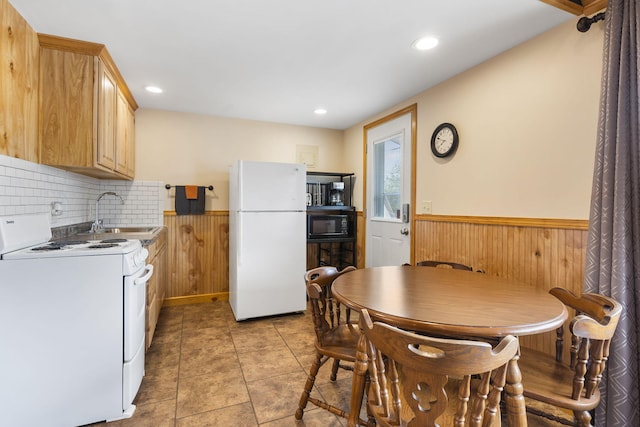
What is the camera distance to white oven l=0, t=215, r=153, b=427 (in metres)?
1.51

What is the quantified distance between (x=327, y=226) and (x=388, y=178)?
94cm

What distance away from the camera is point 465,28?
6.25 ft

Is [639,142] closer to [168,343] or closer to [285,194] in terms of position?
[285,194]

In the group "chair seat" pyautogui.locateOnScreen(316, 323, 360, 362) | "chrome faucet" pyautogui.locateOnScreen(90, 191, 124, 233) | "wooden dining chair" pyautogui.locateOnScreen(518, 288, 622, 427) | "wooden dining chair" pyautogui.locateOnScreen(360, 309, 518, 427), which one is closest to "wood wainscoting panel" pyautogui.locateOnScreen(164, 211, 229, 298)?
"chrome faucet" pyautogui.locateOnScreen(90, 191, 124, 233)

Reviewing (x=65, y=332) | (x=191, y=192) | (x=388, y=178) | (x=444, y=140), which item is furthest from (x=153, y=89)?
(x=444, y=140)

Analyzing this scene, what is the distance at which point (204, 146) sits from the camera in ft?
12.2

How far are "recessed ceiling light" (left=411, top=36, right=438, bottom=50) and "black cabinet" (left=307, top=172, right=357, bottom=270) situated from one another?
2.03 m

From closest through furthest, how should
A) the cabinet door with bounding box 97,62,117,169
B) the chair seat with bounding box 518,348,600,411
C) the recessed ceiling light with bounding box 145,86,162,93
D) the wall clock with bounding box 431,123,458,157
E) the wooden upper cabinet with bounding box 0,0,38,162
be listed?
1. the chair seat with bounding box 518,348,600,411
2. the wooden upper cabinet with bounding box 0,0,38,162
3. the cabinet door with bounding box 97,62,117,169
4. the wall clock with bounding box 431,123,458,157
5. the recessed ceiling light with bounding box 145,86,162,93

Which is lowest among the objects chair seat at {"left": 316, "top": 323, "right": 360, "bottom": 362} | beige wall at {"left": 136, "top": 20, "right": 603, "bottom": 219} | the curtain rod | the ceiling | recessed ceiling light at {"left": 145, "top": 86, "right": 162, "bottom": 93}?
chair seat at {"left": 316, "top": 323, "right": 360, "bottom": 362}

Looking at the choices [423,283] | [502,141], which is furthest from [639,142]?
[423,283]

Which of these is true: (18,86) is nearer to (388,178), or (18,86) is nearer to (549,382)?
(388,178)

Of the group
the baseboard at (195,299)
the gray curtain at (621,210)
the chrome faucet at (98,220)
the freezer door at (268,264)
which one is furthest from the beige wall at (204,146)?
the gray curtain at (621,210)

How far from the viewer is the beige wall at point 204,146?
351 centimetres

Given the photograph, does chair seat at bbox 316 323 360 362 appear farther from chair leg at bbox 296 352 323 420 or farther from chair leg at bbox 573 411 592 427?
chair leg at bbox 573 411 592 427
